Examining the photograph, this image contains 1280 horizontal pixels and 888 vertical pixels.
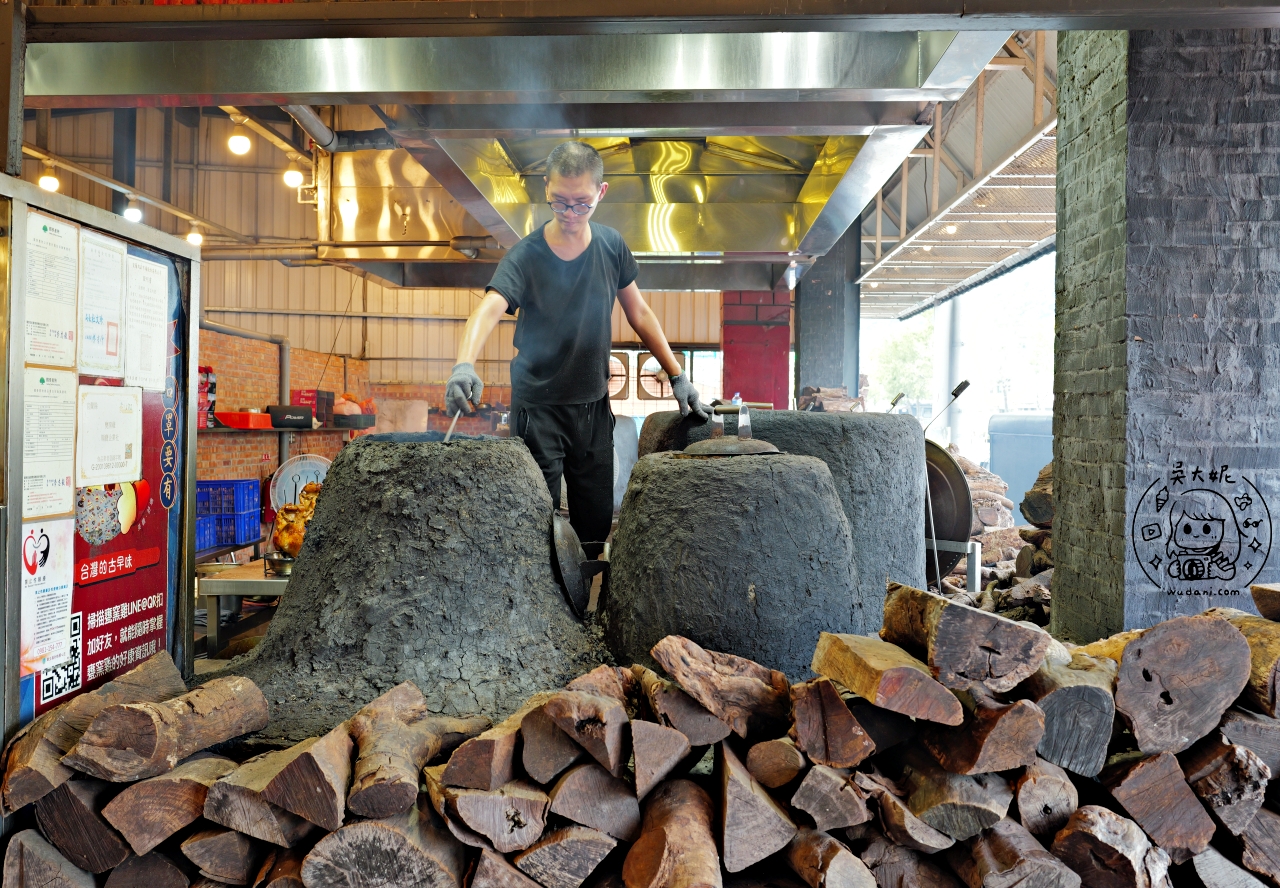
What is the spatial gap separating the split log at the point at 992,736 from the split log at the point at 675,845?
0.49m

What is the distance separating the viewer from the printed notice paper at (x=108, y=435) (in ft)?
5.91

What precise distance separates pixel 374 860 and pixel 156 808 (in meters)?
0.44

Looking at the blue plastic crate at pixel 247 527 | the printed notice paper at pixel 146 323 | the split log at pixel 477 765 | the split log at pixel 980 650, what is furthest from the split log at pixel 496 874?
the blue plastic crate at pixel 247 527

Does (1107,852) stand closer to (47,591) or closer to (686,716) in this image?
(686,716)

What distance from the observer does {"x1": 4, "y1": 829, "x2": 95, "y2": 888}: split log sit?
1.53m

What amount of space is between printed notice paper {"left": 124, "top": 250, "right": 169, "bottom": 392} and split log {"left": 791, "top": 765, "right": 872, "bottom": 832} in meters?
1.79

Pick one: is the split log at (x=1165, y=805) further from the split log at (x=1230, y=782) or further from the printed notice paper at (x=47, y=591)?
the printed notice paper at (x=47, y=591)

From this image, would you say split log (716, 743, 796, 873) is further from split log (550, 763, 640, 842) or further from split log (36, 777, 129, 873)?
split log (36, 777, 129, 873)

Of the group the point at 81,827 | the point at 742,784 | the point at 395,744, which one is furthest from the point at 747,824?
the point at 81,827

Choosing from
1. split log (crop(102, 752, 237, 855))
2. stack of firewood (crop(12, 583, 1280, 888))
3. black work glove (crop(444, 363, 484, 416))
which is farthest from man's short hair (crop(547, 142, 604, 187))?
split log (crop(102, 752, 237, 855))

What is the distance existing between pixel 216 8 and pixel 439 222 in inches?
143

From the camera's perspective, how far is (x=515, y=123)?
277 centimetres

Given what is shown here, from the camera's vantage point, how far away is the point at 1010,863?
1.52 meters

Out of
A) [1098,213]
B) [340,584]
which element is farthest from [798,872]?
[1098,213]
